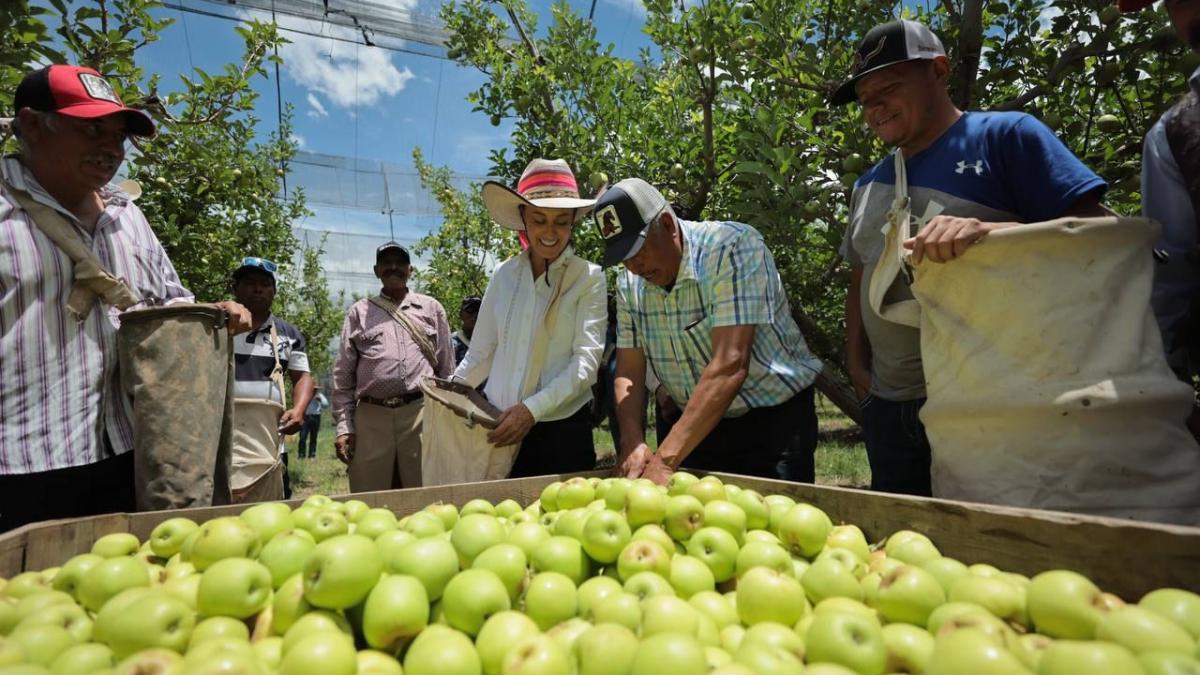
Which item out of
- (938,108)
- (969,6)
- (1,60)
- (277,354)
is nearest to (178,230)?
(277,354)

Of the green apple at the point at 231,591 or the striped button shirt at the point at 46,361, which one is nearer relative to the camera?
the green apple at the point at 231,591

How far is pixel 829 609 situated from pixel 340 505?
4.96 feet

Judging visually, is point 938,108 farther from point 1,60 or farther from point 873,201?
point 1,60

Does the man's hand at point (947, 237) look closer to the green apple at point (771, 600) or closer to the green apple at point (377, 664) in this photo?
the green apple at point (771, 600)

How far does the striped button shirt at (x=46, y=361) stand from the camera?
201 centimetres

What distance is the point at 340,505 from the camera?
199 cm

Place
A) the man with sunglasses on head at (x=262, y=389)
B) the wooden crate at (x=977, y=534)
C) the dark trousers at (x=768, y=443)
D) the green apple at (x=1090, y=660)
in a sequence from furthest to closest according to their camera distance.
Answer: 1. the man with sunglasses on head at (x=262, y=389)
2. the dark trousers at (x=768, y=443)
3. the wooden crate at (x=977, y=534)
4. the green apple at (x=1090, y=660)

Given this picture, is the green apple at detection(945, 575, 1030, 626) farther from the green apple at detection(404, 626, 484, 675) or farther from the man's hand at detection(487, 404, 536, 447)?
the man's hand at detection(487, 404, 536, 447)

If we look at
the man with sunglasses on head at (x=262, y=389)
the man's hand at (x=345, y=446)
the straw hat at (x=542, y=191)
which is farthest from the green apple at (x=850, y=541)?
the man's hand at (x=345, y=446)

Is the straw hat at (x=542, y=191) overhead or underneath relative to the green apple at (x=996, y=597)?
overhead

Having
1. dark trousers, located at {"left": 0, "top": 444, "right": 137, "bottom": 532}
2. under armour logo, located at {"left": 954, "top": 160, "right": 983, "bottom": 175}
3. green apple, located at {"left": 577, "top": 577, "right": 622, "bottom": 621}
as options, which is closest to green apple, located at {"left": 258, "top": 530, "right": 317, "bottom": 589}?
green apple, located at {"left": 577, "top": 577, "right": 622, "bottom": 621}

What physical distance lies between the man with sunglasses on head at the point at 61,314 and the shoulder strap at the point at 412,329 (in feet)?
9.42

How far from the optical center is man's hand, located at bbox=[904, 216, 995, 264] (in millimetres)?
1597

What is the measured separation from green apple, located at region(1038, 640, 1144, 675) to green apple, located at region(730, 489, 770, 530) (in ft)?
2.85
